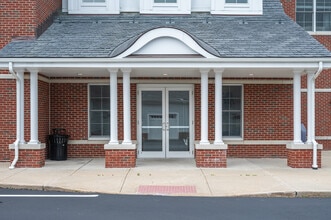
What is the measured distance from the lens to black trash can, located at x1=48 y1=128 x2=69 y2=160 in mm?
15742

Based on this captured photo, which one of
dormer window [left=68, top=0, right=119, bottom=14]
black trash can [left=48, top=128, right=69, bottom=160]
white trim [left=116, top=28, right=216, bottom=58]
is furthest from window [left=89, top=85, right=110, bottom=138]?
white trim [left=116, top=28, right=216, bottom=58]

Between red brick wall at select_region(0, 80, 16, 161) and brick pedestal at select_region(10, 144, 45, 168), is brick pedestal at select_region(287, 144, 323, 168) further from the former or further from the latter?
red brick wall at select_region(0, 80, 16, 161)

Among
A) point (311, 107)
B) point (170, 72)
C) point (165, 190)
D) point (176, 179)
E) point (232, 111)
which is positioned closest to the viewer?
point (165, 190)

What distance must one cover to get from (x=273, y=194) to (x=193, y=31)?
726 centimetres

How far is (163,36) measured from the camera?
44.5 feet

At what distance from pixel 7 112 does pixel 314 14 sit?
1387 centimetres

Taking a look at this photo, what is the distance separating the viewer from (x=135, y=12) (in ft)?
56.2

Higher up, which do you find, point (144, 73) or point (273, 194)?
point (144, 73)

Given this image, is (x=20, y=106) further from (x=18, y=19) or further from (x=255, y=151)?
(x=255, y=151)

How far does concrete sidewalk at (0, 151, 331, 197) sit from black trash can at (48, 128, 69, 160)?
786 mm

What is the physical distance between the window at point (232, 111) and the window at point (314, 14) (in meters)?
6.48

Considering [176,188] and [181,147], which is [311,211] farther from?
[181,147]

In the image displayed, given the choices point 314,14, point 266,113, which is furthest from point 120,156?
point 314,14

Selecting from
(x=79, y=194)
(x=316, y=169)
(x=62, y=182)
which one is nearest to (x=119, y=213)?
(x=79, y=194)
